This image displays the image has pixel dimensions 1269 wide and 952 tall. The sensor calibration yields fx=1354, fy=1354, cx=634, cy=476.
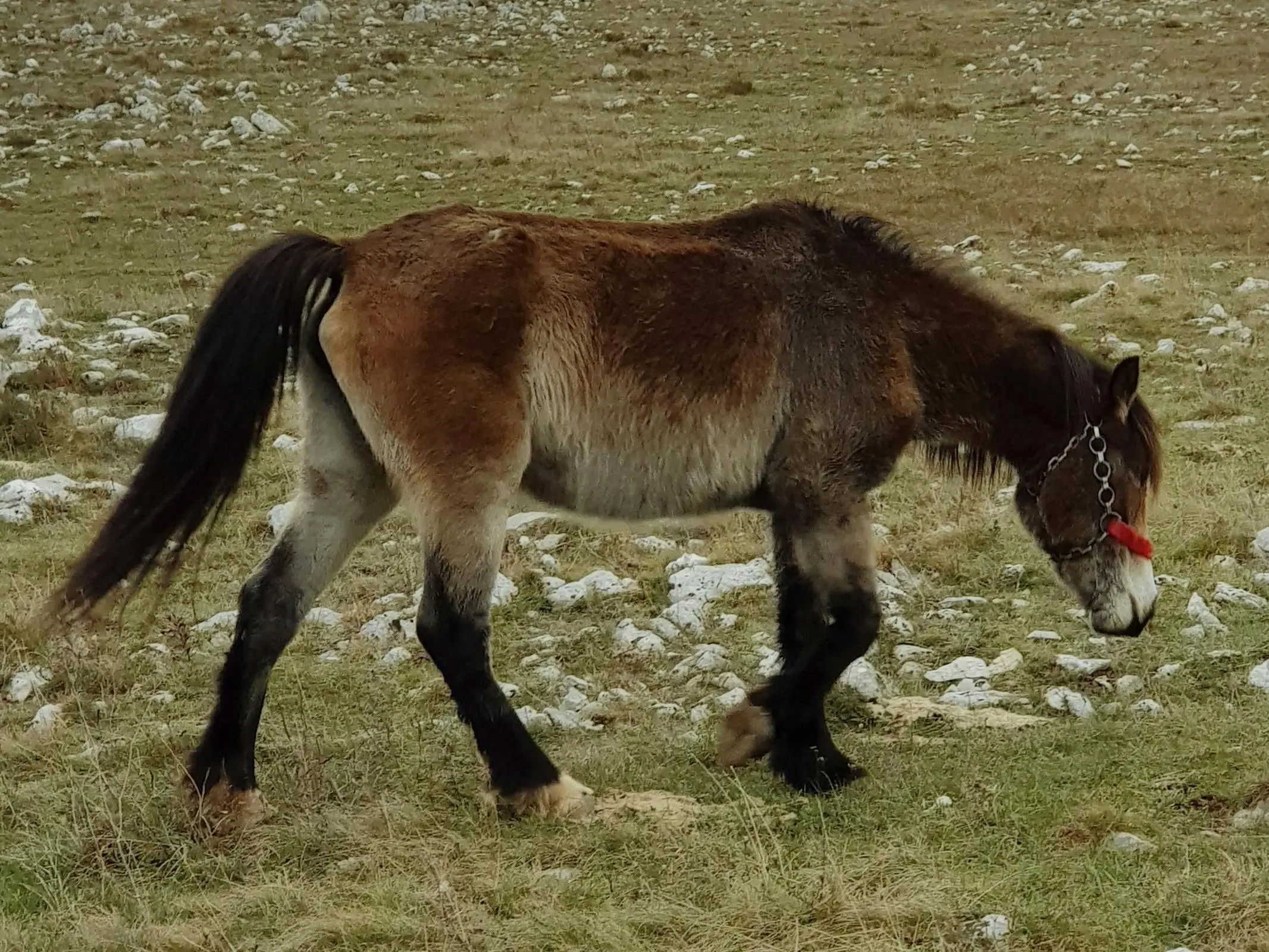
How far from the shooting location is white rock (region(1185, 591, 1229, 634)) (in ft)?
18.6

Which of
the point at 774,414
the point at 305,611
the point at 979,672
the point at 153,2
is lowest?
the point at 979,672

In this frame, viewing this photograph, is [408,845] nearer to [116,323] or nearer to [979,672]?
[979,672]

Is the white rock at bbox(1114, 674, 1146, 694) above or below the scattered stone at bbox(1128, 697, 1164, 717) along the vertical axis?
below

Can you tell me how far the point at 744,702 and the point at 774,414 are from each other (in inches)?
40.3

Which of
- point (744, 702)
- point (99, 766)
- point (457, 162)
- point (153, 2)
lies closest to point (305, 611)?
point (99, 766)

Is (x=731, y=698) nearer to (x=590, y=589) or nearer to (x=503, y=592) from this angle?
(x=590, y=589)

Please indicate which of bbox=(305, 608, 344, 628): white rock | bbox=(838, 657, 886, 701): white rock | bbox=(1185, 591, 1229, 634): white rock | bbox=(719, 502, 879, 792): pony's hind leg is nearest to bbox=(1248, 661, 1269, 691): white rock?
bbox=(1185, 591, 1229, 634): white rock

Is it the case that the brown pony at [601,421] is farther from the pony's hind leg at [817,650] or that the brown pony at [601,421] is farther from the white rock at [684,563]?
the white rock at [684,563]

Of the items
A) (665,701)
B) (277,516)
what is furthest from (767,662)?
(277,516)

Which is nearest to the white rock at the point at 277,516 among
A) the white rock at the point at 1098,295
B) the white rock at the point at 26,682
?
the white rock at the point at 26,682

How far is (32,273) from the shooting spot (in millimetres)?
13828

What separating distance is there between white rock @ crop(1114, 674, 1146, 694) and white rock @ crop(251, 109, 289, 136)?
17.7 meters

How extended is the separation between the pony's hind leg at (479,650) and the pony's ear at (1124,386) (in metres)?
2.32

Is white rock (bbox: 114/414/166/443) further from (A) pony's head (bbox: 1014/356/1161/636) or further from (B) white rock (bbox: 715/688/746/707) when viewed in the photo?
(A) pony's head (bbox: 1014/356/1161/636)
